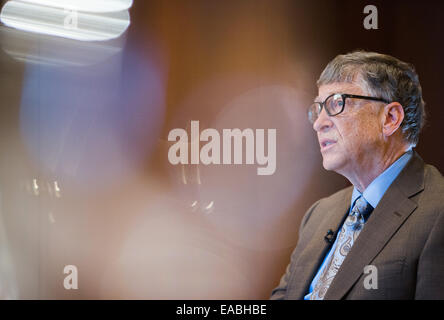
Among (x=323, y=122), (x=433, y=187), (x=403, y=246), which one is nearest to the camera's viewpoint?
(x=403, y=246)

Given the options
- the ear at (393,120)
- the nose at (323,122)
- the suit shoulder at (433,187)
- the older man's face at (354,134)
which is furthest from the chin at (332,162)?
the suit shoulder at (433,187)

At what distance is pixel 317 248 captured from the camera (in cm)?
197

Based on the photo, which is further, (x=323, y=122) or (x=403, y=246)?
(x=323, y=122)

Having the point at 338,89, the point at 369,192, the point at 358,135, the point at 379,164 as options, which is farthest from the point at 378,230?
the point at 338,89

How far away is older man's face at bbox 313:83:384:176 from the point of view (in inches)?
74.0

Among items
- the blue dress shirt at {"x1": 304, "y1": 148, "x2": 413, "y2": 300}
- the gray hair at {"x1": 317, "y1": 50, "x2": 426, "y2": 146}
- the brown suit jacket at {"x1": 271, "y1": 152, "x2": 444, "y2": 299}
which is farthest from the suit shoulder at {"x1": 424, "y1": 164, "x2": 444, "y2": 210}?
the gray hair at {"x1": 317, "y1": 50, "x2": 426, "y2": 146}

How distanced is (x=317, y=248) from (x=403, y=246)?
18.2 inches

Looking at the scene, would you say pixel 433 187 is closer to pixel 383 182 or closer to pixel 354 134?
pixel 383 182

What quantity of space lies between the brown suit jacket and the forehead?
0.41 meters

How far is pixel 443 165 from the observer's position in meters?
2.08

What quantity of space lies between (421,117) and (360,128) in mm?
340

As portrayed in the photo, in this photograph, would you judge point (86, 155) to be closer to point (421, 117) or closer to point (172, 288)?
point (172, 288)

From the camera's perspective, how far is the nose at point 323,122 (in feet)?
6.37
